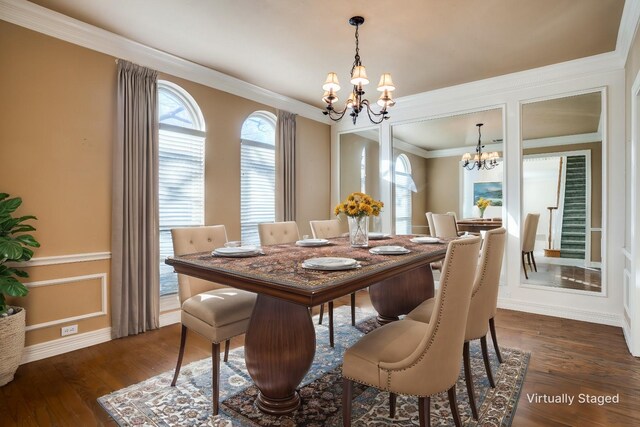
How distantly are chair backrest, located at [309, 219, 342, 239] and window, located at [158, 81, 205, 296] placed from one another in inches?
51.3

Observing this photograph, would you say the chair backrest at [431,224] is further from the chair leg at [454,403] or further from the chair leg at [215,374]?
the chair leg at [215,374]

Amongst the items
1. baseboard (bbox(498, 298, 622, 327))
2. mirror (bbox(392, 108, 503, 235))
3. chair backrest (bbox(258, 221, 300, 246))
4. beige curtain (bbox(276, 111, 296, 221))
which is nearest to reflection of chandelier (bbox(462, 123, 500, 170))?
mirror (bbox(392, 108, 503, 235))

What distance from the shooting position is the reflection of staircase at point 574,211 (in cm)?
366

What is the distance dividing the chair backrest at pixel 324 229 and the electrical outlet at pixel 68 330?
224 cm

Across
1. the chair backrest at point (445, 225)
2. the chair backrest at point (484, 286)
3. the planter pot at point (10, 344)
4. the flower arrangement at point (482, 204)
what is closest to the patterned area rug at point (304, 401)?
the chair backrest at point (484, 286)

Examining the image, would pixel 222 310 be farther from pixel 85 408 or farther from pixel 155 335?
pixel 155 335

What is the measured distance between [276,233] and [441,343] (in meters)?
2.06

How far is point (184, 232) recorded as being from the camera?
8.09 feet

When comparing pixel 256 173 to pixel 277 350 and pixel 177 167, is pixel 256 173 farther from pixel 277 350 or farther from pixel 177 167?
pixel 277 350

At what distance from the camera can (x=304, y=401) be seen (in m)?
2.04

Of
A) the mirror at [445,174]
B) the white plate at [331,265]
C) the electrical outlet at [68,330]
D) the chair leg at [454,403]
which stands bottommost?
the electrical outlet at [68,330]

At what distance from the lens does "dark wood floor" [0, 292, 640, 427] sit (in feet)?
6.23

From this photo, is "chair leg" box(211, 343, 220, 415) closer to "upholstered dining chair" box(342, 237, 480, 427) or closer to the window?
"upholstered dining chair" box(342, 237, 480, 427)

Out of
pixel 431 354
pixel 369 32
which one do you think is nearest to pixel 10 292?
pixel 431 354
